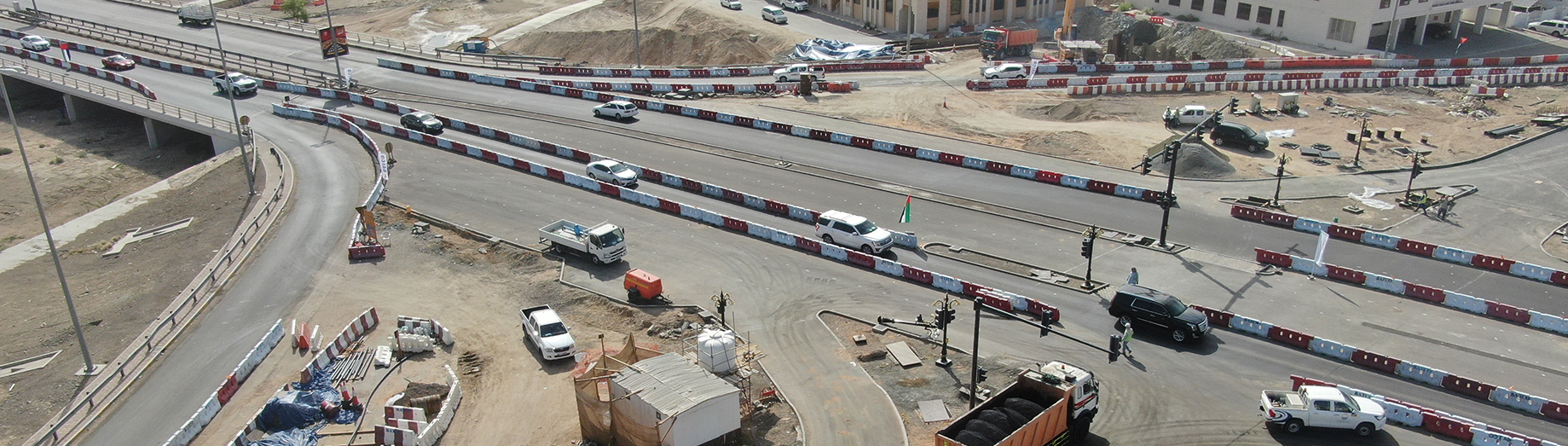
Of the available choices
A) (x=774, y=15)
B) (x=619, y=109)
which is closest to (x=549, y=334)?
(x=619, y=109)

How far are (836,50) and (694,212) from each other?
35.8 m

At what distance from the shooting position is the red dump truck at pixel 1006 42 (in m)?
73.7

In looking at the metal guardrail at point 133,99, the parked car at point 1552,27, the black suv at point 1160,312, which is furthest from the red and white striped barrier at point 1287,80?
the metal guardrail at point 133,99

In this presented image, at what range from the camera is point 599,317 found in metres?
34.7

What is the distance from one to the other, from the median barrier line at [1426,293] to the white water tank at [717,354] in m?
21.1

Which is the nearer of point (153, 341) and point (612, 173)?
point (153, 341)

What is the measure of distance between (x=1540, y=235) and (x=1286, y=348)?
18.0 m

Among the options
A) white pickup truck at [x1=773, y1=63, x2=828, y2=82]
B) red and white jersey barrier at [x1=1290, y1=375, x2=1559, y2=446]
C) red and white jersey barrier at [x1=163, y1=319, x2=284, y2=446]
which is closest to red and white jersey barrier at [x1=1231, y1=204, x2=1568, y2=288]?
red and white jersey barrier at [x1=1290, y1=375, x2=1559, y2=446]

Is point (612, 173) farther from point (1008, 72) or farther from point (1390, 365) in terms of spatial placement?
point (1390, 365)

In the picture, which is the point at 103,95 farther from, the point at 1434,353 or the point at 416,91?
the point at 1434,353

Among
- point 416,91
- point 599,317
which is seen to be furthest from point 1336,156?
point 416,91

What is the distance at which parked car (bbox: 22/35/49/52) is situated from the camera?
7519 centimetres

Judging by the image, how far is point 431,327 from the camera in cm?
3306

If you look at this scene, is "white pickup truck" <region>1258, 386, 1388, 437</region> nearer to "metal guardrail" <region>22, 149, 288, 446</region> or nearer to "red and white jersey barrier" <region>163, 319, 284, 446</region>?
"red and white jersey barrier" <region>163, 319, 284, 446</region>
